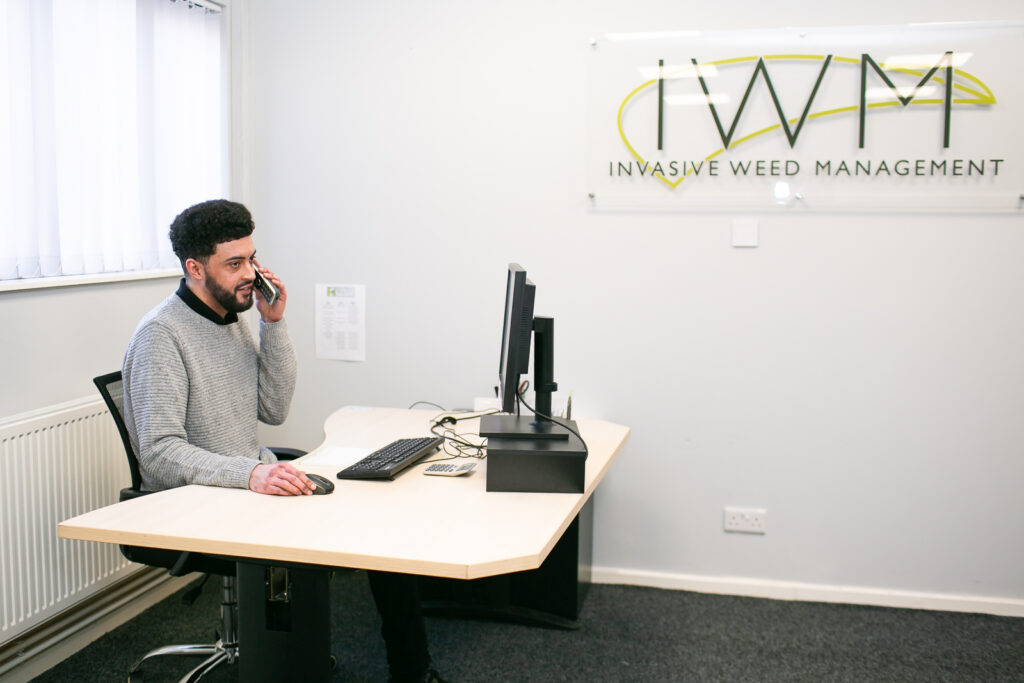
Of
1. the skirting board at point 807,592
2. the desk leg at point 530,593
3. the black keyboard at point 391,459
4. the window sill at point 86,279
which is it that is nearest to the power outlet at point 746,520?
the skirting board at point 807,592

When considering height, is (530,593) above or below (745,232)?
below

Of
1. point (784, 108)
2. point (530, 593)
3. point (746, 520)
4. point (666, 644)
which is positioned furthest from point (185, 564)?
point (784, 108)

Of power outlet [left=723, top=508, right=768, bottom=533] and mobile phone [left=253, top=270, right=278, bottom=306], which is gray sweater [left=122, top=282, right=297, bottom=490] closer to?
mobile phone [left=253, top=270, right=278, bottom=306]

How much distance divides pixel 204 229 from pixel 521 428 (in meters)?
→ 1.03

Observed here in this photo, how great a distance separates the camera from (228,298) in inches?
94.7

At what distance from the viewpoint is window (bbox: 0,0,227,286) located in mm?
2463

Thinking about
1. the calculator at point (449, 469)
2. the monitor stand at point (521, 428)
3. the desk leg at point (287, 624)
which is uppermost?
the monitor stand at point (521, 428)

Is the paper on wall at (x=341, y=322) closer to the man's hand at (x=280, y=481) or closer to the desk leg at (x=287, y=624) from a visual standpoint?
the man's hand at (x=280, y=481)

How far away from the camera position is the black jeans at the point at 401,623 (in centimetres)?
233

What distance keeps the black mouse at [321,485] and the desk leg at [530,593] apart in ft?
3.41

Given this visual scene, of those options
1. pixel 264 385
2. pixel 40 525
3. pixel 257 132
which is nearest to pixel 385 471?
Result: pixel 264 385

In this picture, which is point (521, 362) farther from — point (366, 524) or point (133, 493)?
point (133, 493)

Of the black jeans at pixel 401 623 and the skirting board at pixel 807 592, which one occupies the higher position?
the black jeans at pixel 401 623

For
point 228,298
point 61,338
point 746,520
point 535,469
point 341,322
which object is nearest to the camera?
point 535,469
